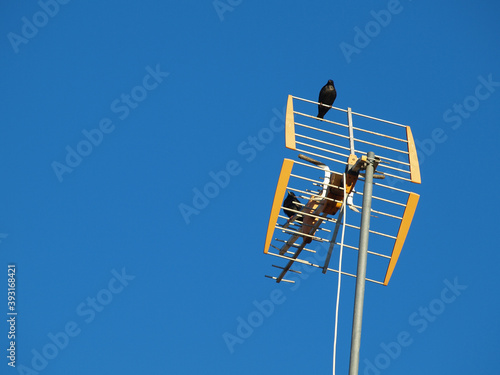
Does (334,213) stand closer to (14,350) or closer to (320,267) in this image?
(320,267)

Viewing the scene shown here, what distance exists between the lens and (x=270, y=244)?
24.6 feet

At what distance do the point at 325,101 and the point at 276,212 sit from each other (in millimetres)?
3712

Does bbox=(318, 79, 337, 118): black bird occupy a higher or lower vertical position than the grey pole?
higher

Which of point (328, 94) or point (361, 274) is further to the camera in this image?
point (328, 94)

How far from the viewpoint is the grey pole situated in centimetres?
577

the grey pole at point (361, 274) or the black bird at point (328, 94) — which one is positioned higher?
the black bird at point (328, 94)

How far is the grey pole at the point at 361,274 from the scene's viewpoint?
5770mm

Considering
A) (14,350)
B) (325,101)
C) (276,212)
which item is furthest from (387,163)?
(14,350)

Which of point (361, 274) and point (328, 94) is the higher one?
point (328, 94)

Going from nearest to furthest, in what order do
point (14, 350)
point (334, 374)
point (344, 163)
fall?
point (334, 374) < point (344, 163) < point (14, 350)

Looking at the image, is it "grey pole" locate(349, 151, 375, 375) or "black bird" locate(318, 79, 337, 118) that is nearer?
"grey pole" locate(349, 151, 375, 375)

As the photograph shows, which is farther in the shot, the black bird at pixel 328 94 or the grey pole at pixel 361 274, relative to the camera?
the black bird at pixel 328 94

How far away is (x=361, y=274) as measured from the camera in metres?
6.05

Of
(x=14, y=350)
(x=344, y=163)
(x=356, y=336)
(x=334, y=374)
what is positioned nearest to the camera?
(x=356, y=336)
